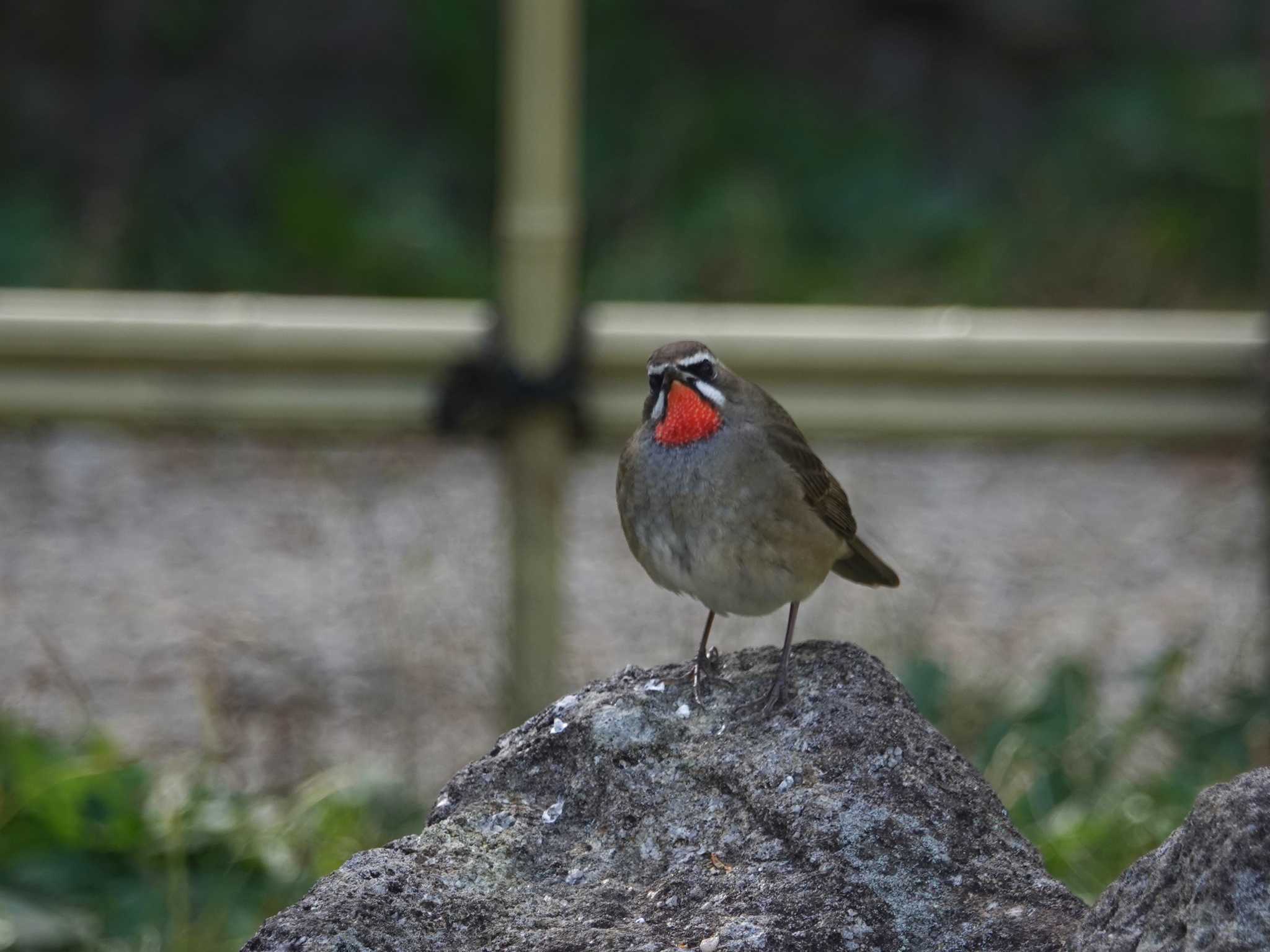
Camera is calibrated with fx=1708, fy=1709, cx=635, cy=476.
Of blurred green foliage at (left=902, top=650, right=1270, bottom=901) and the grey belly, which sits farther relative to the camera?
blurred green foliage at (left=902, top=650, right=1270, bottom=901)

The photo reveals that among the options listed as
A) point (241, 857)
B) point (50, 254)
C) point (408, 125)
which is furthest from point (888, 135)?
point (241, 857)

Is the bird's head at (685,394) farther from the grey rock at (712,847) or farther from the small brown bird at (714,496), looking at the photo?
the grey rock at (712,847)

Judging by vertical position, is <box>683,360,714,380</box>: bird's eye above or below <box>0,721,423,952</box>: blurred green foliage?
Result: above

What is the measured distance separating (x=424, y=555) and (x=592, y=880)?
2824 millimetres

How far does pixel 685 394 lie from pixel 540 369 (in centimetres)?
185

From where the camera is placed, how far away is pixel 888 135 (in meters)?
10.5

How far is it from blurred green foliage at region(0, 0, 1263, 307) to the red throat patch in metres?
5.74

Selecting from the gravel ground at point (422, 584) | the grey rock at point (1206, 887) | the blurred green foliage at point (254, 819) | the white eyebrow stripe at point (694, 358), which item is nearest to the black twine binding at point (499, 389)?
the gravel ground at point (422, 584)

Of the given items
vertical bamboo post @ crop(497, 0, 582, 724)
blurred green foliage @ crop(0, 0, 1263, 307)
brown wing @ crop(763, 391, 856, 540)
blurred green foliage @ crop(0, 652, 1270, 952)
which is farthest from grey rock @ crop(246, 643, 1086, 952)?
blurred green foliage @ crop(0, 0, 1263, 307)

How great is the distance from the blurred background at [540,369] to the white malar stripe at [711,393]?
1.36m

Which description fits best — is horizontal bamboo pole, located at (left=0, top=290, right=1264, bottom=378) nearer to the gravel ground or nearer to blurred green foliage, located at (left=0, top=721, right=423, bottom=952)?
the gravel ground

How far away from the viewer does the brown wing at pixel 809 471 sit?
3.00m

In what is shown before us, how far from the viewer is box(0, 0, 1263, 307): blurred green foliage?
8.93 meters

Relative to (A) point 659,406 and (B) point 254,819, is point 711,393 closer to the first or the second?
(A) point 659,406
